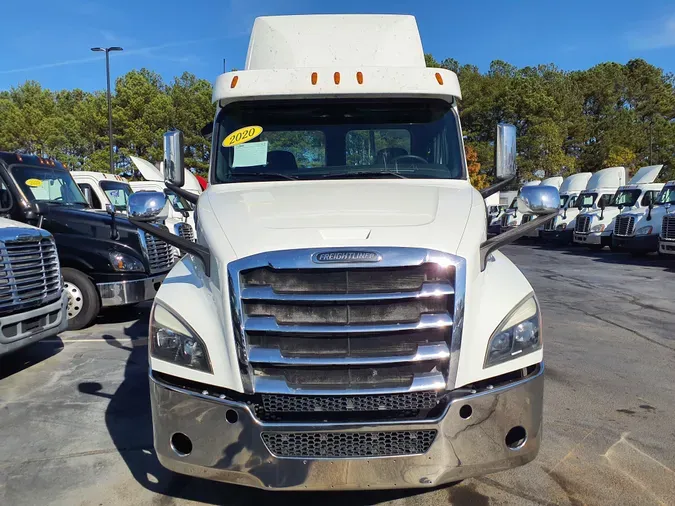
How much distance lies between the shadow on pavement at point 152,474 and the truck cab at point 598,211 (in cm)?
1833

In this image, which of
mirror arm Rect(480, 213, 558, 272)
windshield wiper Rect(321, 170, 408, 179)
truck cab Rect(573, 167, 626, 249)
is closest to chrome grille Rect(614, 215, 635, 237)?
truck cab Rect(573, 167, 626, 249)

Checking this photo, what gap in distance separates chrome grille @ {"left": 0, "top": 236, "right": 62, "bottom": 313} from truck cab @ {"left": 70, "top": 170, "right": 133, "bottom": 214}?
17.4 feet

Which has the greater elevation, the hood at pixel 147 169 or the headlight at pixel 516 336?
the hood at pixel 147 169

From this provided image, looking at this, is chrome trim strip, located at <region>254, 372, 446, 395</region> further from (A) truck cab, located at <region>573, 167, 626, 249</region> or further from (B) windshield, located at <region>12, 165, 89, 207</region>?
(A) truck cab, located at <region>573, 167, 626, 249</region>

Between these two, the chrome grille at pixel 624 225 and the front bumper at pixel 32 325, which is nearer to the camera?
the front bumper at pixel 32 325

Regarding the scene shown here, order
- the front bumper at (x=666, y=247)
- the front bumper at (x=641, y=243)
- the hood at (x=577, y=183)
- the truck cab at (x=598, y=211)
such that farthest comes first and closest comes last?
1. the hood at (x=577, y=183)
2. the truck cab at (x=598, y=211)
3. the front bumper at (x=641, y=243)
4. the front bumper at (x=666, y=247)

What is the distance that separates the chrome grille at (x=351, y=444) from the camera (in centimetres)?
257

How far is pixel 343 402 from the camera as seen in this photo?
2680mm

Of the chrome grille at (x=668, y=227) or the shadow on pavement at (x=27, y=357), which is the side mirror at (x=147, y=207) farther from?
the chrome grille at (x=668, y=227)

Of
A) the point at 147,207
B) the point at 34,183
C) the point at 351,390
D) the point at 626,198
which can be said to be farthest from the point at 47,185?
the point at 626,198

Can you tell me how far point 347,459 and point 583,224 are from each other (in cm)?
2018

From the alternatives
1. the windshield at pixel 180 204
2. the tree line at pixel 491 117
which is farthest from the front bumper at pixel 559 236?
the windshield at pixel 180 204

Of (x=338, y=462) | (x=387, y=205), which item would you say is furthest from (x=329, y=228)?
(x=338, y=462)

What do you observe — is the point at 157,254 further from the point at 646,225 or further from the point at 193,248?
the point at 646,225
